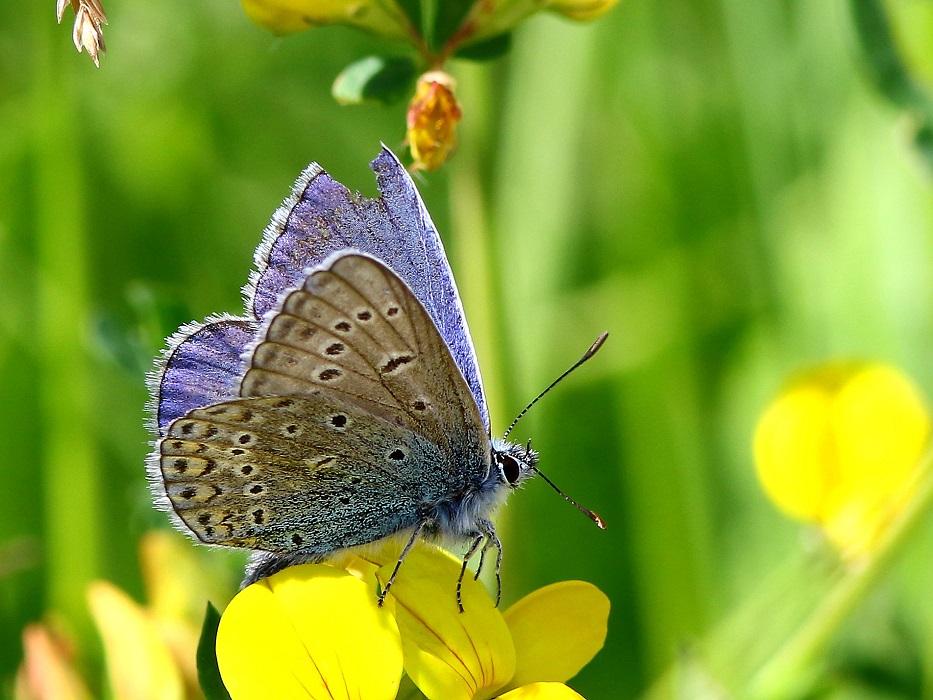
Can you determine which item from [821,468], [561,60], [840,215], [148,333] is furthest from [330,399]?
[840,215]

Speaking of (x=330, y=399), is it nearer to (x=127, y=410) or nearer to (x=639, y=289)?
(x=127, y=410)

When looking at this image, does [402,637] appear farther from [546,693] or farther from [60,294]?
[60,294]

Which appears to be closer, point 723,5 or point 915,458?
point 915,458

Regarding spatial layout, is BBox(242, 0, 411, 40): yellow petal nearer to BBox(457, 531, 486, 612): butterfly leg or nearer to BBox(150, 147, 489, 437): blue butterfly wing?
BBox(150, 147, 489, 437): blue butterfly wing

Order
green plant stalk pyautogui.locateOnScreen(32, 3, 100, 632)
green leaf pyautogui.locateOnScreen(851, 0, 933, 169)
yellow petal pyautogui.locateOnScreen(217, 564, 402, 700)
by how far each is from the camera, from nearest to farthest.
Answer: yellow petal pyautogui.locateOnScreen(217, 564, 402, 700) < green leaf pyautogui.locateOnScreen(851, 0, 933, 169) < green plant stalk pyautogui.locateOnScreen(32, 3, 100, 632)

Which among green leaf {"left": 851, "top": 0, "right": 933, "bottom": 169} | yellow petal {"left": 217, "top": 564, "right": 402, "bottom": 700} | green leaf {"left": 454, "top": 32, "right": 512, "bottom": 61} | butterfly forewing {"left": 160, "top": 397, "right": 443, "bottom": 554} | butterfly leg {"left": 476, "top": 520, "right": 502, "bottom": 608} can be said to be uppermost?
green leaf {"left": 454, "top": 32, "right": 512, "bottom": 61}

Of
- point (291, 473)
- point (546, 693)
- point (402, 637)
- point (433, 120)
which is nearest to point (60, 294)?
point (291, 473)

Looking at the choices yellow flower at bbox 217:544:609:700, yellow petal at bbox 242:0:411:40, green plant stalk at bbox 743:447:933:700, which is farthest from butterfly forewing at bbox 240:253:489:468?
green plant stalk at bbox 743:447:933:700
